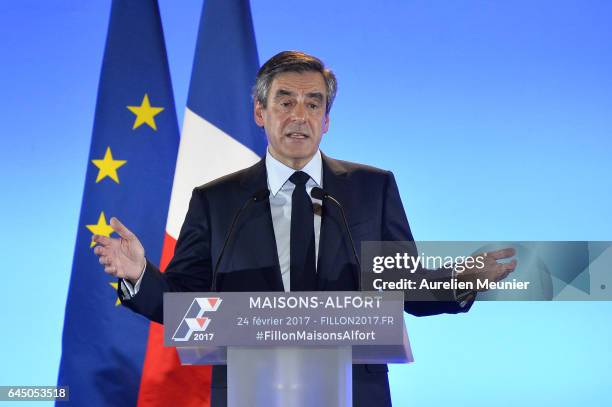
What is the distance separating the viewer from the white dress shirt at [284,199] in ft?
7.73

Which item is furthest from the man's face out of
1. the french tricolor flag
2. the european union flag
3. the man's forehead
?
the european union flag

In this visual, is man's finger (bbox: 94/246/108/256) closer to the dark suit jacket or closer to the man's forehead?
the dark suit jacket

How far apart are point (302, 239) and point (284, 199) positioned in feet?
0.52

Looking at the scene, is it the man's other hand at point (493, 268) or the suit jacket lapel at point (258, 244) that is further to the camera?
the suit jacket lapel at point (258, 244)

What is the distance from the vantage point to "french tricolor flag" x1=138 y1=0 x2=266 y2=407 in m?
3.54

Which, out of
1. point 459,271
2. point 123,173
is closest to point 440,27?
point 123,173

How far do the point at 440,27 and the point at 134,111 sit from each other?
4.76ft

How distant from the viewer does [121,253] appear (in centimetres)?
197

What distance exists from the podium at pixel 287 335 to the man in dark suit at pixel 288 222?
36 cm

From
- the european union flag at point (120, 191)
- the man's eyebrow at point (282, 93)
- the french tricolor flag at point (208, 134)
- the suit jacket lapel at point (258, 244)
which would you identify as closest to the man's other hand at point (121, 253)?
the suit jacket lapel at point (258, 244)

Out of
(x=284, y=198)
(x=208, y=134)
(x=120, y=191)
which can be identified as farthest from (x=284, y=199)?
(x=120, y=191)

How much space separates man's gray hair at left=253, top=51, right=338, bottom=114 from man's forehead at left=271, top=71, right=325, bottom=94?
13mm

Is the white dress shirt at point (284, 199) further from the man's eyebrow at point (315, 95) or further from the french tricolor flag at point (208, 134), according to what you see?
the french tricolor flag at point (208, 134)

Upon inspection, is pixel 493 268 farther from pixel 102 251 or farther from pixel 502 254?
pixel 102 251
